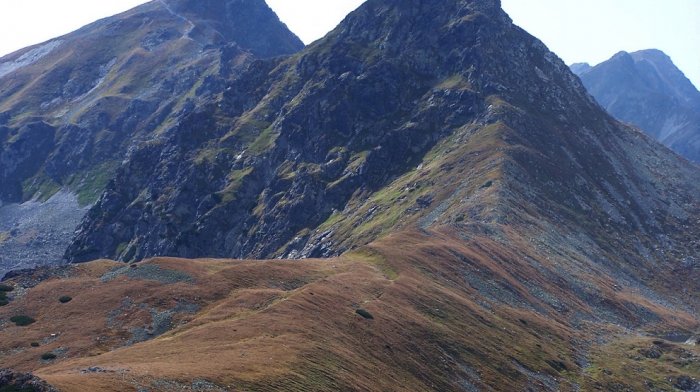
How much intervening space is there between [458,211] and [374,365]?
303 ft

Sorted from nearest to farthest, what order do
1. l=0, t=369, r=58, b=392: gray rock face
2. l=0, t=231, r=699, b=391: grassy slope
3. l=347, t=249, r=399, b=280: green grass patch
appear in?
1. l=0, t=369, r=58, b=392: gray rock face
2. l=0, t=231, r=699, b=391: grassy slope
3. l=347, t=249, r=399, b=280: green grass patch

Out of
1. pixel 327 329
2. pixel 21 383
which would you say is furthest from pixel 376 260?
pixel 21 383

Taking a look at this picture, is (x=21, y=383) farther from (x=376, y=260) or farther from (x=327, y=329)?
(x=376, y=260)

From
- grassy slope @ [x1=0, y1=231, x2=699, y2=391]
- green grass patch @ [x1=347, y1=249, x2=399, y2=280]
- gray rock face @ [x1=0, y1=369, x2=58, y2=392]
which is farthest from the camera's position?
green grass patch @ [x1=347, y1=249, x2=399, y2=280]

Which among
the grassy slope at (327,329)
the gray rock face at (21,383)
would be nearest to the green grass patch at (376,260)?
the grassy slope at (327,329)

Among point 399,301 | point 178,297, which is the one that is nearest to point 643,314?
point 399,301

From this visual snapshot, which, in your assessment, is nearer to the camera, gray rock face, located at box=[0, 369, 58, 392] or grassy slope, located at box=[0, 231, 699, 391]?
gray rock face, located at box=[0, 369, 58, 392]

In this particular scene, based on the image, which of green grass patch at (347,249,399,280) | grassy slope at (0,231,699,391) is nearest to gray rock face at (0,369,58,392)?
grassy slope at (0,231,699,391)

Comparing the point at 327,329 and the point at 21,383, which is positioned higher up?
the point at 21,383

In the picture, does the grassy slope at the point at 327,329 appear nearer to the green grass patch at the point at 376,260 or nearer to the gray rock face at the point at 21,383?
the green grass patch at the point at 376,260

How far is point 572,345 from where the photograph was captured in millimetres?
106000

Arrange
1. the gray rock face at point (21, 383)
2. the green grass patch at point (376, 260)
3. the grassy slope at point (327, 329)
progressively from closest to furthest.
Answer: the gray rock face at point (21, 383), the grassy slope at point (327, 329), the green grass patch at point (376, 260)

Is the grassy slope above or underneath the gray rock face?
underneath

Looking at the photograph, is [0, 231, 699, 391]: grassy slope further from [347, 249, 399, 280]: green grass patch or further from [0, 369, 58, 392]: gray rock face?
[0, 369, 58, 392]: gray rock face
